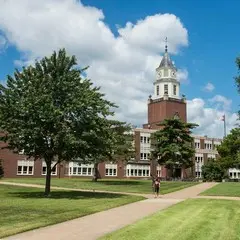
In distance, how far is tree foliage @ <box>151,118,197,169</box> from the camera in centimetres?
6322

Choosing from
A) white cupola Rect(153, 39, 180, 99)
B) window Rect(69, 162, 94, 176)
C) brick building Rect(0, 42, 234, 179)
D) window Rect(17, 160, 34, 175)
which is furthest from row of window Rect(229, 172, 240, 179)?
window Rect(17, 160, 34, 175)

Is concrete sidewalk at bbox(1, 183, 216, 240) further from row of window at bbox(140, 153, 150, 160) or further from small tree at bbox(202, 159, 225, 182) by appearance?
row of window at bbox(140, 153, 150, 160)

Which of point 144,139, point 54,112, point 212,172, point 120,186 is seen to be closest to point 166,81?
point 144,139

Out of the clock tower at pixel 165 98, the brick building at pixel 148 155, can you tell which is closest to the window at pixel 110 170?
the brick building at pixel 148 155

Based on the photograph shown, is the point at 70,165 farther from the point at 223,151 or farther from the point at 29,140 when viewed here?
the point at 29,140

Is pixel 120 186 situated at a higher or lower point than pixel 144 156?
lower

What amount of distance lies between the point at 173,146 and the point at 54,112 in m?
39.0

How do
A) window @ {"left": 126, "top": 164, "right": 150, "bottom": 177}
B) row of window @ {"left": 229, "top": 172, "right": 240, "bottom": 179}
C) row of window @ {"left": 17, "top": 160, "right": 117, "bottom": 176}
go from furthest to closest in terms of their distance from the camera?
1. row of window @ {"left": 229, "top": 172, "right": 240, "bottom": 179}
2. window @ {"left": 126, "top": 164, "right": 150, "bottom": 177}
3. row of window @ {"left": 17, "top": 160, "right": 117, "bottom": 176}

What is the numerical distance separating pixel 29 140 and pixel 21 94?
2.99 m

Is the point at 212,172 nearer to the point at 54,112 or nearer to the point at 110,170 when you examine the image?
the point at 110,170

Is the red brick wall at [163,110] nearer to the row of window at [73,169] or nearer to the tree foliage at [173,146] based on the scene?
the row of window at [73,169]

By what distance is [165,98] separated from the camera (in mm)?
93375

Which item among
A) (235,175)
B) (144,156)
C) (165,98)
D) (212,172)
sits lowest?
(212,172)

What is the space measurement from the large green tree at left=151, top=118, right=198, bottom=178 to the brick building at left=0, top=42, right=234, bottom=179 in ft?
50.2
